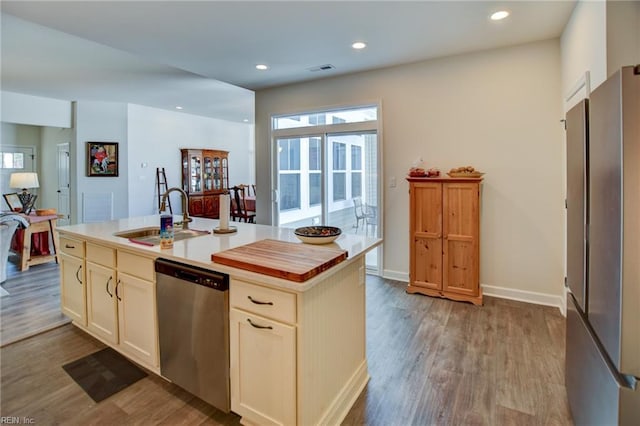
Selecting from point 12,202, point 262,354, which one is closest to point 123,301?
point 262,354

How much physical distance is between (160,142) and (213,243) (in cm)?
666

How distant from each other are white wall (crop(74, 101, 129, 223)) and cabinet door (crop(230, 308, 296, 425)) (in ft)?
22.0

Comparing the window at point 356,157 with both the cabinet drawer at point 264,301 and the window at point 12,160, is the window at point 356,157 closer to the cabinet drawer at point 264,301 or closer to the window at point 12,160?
the cabinet drawer at point 264,301

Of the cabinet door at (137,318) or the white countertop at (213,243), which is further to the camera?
the cabinet door at (137,318)

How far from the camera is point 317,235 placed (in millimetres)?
2113

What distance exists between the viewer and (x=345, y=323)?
1888mm

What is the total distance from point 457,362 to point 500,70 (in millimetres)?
2969

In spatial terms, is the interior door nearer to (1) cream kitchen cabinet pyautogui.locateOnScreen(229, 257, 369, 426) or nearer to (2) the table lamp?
(2) the table lamp

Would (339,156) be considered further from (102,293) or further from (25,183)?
(25,183)

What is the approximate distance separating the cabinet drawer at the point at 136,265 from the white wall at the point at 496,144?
2890 mm

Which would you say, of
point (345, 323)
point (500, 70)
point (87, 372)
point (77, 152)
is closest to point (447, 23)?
point (500, 70)

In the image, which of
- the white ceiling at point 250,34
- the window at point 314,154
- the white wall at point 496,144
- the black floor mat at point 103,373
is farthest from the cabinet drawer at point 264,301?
the window at point 314,154

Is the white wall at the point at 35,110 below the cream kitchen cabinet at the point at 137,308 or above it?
above

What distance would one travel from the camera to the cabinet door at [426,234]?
3518mm
